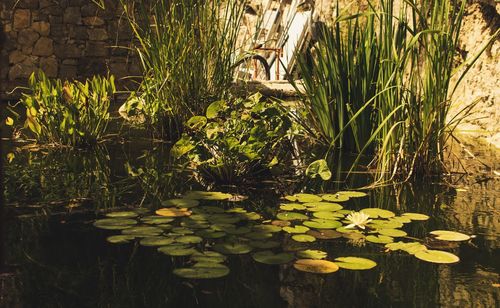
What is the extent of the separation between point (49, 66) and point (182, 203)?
6.02m

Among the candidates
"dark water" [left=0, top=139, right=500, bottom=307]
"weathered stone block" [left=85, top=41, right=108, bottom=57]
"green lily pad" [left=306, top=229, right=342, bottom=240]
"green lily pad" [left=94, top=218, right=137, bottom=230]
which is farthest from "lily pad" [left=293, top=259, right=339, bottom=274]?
"weathered stone block" [left=85, top=41, right=108, bottom=57]

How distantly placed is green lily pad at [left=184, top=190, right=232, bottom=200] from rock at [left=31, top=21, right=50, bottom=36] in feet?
19.2

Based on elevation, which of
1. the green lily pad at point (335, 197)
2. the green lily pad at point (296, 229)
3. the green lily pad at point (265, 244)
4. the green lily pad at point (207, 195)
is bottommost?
the green lily pad at point (265, 244)

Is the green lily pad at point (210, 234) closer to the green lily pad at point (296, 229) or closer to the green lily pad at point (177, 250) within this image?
the green lily pad at point (177, 250)

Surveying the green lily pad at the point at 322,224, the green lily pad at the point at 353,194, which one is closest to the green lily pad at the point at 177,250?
the green lily pad at the point at 322,224

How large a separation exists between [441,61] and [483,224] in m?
0.90

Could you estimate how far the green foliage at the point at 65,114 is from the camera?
4168 millimetres

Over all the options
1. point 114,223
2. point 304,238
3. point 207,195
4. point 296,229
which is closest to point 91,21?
point 207,195

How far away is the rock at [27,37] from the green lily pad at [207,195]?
578 centimetres

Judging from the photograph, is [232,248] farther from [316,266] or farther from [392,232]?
[392,232]

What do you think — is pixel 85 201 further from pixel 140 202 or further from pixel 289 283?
pixel 289 283

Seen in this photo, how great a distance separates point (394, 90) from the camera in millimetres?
3658

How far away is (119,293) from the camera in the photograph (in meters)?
2.10

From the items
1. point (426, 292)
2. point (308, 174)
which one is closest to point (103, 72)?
point (308, 174)
